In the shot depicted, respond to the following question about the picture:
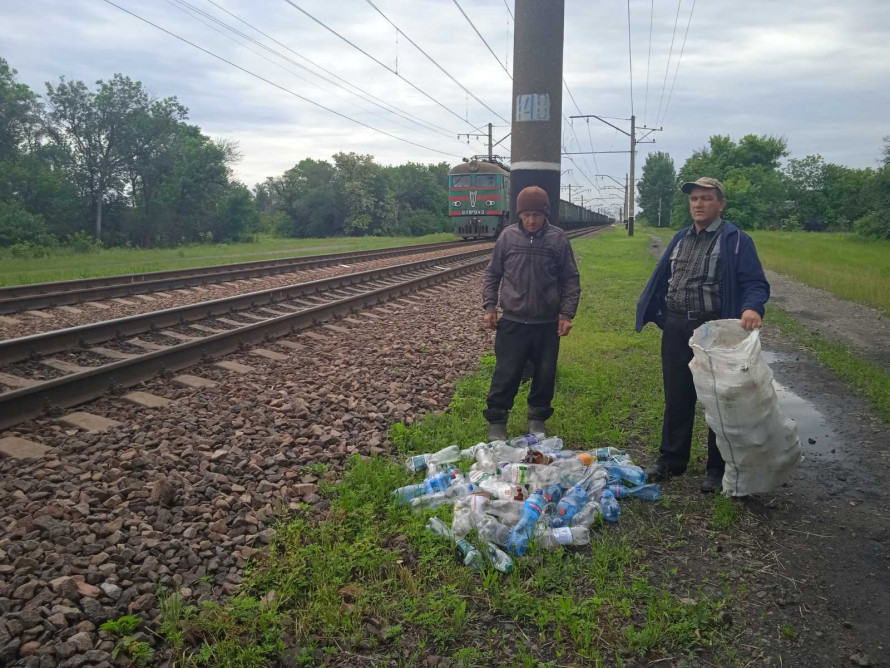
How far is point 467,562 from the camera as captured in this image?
3367 mm

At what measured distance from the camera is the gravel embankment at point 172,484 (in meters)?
2.89

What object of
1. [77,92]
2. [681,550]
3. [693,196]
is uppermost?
[77,92]

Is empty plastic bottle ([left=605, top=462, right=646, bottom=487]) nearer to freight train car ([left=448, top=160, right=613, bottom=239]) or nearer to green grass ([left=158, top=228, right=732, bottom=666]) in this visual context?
green grass ([left=158, top=228, right=732, bottom=666])

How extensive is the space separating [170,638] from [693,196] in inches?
153

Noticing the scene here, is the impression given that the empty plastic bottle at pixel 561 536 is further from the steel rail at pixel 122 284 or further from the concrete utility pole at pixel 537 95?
the steel rail at pixel 122 284

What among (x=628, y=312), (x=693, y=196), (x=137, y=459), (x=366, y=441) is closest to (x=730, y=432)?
(x=693, y=196)

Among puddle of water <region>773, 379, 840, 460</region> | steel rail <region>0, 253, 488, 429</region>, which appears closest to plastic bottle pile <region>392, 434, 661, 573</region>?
puddle of water <region>773, 379, 840, 460</region>

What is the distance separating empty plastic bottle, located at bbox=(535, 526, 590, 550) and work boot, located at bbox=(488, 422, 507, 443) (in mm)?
1533

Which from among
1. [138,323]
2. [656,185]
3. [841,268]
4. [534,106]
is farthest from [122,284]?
[656,185]

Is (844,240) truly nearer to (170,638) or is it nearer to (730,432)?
(730,432)

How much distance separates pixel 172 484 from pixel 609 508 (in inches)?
104

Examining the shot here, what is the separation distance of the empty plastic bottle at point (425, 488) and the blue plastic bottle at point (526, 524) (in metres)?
0.59

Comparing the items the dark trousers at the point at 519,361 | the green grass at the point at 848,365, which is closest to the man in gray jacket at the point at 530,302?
the dark trousers at the point at 519,361

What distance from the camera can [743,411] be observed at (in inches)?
152
